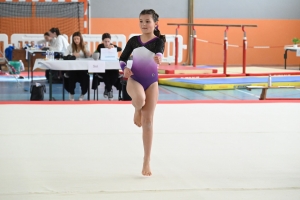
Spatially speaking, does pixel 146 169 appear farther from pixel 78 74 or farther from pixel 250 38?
pixel 250 38

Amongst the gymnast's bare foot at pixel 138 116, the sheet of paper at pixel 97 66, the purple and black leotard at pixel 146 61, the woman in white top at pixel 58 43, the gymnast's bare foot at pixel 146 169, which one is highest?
the woman in white top at pixel 58 43

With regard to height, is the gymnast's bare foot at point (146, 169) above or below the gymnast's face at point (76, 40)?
below

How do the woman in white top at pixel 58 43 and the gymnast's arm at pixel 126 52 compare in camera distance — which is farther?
the woman in white top at pixel 58 43

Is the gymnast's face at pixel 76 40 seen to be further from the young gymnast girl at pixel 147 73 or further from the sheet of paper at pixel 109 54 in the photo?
the young gymnast girl at pixel 147 73

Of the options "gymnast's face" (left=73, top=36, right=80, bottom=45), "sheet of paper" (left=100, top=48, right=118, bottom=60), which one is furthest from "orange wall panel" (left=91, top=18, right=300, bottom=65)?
"sheet of paper" (left=100, top=48, right=118, bottom=60)

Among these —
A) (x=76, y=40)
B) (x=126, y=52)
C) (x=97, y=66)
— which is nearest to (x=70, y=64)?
(x=97, y=66)

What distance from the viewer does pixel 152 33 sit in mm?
4020

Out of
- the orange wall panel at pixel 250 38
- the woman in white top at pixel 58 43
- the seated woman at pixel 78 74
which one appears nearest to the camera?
the seated woman at pixel 78 74

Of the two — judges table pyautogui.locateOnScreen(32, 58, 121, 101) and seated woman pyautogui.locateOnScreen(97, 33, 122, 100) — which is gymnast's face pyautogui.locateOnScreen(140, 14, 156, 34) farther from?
seated woman pyautogui.locateOnScreen(97, 33, 122, 100)

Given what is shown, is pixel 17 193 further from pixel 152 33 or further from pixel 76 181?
pixel 152 33

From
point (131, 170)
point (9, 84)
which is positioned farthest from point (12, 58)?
point (131, 170)

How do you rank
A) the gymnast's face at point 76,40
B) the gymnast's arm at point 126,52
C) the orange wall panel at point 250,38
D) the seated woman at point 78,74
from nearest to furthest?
the gymnast's arm at point 126,52 → the seated woman at point 78,74 → the gymnast's face at point 76,40 → the orange wall panel at point 250,38

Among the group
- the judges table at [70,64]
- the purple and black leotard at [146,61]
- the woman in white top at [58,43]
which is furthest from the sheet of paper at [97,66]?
the purple and black leotard at [146,61]

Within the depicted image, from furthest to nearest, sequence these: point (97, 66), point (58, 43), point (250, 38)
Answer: point (250, 38), point (58, 43), point (97, 66)
